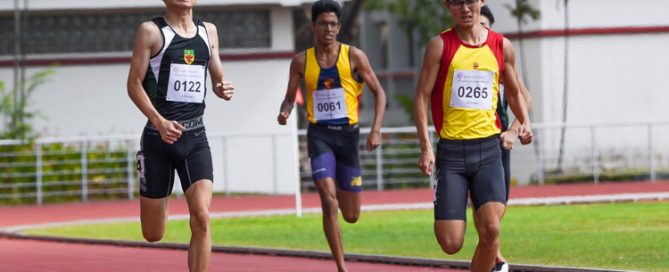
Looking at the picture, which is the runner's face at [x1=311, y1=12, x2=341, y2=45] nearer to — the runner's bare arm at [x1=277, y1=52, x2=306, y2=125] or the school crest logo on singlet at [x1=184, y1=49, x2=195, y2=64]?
the runner's bare arm at [x1=277, y1=52, x2=306, y2=125]

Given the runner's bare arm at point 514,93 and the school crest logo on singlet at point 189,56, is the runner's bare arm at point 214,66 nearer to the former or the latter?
the school crest logo on singlet at point 189,56

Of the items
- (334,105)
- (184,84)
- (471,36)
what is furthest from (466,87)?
(334,105)

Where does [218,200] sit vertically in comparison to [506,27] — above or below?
below

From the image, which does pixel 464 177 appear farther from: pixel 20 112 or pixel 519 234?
pixel 20 112

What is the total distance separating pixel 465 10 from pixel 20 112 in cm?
2406

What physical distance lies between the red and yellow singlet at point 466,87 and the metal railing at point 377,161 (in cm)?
2222

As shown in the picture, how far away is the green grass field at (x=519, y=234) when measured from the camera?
56.6 ft

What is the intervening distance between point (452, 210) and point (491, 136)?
582mm

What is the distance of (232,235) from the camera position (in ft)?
75.2

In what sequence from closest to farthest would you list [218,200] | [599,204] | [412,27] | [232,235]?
[232,235] < [599,204] < [218,200] < [412,27]

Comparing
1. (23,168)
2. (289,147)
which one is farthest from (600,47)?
(23,168)

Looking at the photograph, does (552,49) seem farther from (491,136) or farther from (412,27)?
(491,136)

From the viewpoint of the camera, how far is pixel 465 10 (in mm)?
12273

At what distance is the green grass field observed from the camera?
56.6 feet
